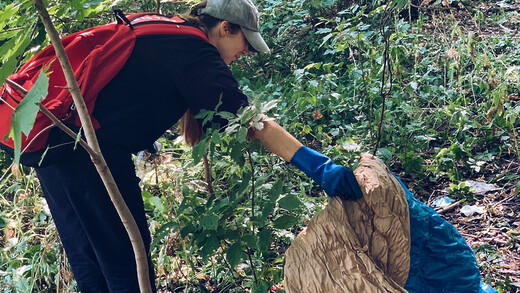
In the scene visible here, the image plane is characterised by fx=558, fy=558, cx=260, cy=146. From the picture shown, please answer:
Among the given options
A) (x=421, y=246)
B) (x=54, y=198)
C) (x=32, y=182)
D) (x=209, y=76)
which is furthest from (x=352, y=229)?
(x=32, y=182)

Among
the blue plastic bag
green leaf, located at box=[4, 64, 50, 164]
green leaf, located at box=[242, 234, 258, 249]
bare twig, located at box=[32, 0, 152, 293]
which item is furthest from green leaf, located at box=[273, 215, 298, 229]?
green leaf, located at box=[4, 64, 50, 164]

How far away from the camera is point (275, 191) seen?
196cm

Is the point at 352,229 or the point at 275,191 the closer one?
the point at 352,229

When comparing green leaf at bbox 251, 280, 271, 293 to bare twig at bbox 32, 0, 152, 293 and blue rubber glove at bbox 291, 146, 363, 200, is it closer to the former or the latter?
blue rubber glove at bbox 291, 146, 363, 200

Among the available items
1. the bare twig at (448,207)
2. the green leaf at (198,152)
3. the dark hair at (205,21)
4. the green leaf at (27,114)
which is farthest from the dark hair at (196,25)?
the bare twig at (448,207)

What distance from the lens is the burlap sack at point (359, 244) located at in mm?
1634

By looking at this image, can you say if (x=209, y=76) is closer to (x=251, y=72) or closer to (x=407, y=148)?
(x=407, y=148)

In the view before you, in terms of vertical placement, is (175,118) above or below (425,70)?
above

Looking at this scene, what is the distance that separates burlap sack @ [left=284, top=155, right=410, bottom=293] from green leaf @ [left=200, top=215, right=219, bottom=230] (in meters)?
0.29

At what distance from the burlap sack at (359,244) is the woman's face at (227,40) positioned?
63cm

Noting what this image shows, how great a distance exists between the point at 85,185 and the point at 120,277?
1.24 feet

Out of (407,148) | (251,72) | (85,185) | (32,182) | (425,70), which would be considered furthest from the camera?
(251,72)

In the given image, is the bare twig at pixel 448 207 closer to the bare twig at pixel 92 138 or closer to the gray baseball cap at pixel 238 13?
the gray baseball cap at pixel 238 13

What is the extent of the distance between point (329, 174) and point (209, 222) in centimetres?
44
